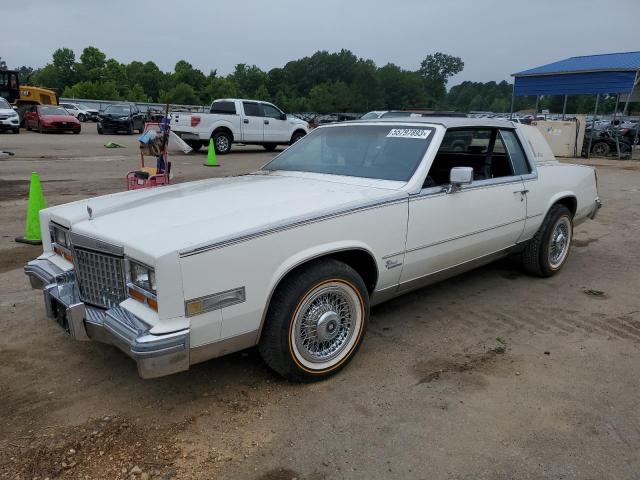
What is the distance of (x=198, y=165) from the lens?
48.5 ft

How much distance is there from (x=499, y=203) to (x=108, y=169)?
445 inches

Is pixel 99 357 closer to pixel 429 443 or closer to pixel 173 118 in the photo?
pixel 429 443

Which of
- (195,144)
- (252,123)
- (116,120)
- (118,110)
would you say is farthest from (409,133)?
(118,110)

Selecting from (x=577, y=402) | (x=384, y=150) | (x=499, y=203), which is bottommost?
(x=577, y=402)

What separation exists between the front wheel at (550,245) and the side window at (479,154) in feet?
2.57

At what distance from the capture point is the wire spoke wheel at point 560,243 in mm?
5285

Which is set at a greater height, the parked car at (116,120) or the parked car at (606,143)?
the parked car at (116,120)

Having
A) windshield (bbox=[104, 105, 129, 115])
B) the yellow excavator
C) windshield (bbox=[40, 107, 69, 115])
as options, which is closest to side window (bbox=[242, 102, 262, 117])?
windshield (bbox=[104, 105, 129, 115])

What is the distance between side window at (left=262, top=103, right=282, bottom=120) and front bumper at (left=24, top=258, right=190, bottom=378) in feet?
52.4

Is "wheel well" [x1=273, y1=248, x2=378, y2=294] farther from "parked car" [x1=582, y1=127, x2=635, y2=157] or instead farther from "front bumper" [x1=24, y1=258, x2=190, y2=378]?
"parked car" [x1=582, y1=127, x2=635, y2=157]

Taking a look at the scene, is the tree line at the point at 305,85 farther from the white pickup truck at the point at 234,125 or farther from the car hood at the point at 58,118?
the white pickup truck at the point at 234,125

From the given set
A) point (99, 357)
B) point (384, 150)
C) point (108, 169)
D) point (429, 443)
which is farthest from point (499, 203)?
point (108, 169)

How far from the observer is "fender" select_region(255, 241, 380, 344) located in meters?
2.84

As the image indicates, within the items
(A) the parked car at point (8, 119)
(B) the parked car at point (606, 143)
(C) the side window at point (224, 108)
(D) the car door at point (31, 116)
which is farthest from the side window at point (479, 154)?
(D) the car door at point (31, 116)
